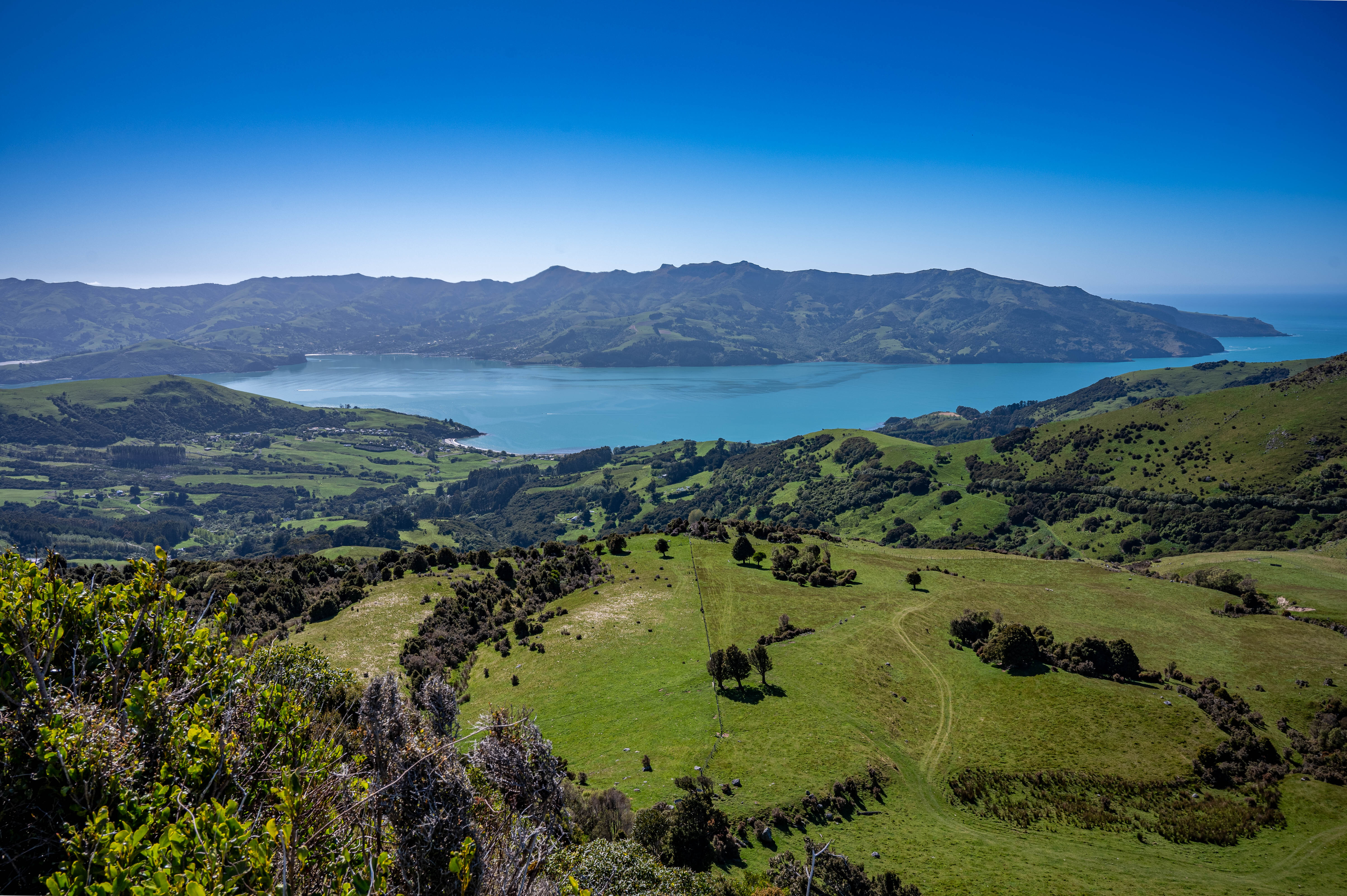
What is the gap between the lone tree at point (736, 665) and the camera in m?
25.5

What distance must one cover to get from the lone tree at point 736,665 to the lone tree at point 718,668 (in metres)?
0.12

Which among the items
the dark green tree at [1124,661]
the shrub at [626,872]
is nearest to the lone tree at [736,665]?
the shrub at [626,872]

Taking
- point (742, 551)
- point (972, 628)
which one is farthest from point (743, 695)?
point (742, 551)

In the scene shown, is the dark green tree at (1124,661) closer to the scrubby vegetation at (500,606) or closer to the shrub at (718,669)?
the shrub at (718,669)

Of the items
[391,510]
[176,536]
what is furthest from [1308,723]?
[176,536]

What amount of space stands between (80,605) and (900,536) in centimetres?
9175

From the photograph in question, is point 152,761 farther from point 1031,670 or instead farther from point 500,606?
point 500,606

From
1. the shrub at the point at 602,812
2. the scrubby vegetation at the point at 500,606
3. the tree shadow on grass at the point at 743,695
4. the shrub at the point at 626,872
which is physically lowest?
the scrubby vegetation at the point at 500,606

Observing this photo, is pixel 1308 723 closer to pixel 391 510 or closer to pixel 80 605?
pixel 80 605

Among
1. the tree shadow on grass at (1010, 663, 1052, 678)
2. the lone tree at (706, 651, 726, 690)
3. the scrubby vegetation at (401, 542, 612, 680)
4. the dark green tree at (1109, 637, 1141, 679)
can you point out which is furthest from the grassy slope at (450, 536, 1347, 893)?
the scrubby vegetation at (401, 542, 612, 680)

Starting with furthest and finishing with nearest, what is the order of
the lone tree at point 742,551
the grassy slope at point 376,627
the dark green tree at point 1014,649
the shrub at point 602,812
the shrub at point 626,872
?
the lone tree at point 742,551, the grassy slope at point 376,627, the dark green tree at point 1014,649, the shrub at point 602,812, the shrub at point 626,872

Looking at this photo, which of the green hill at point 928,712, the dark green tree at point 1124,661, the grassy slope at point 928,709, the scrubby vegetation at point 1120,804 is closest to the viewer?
the grassy slope at point 928,709

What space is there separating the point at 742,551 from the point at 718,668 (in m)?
20.1

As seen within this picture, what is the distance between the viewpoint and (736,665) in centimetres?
2562
